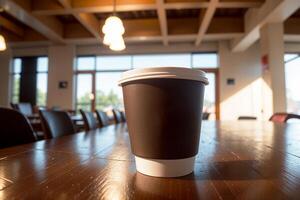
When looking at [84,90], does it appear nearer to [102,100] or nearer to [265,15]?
[102,100]

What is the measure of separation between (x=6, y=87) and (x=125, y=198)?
8436 mm

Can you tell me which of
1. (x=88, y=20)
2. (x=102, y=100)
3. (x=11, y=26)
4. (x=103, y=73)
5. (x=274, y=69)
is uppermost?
(x=11, y=26)

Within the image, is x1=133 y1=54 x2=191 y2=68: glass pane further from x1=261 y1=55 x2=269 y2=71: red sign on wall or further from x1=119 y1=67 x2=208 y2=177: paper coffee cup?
x1=119 y1=67 x2=208 y2=177: paper coffee cup

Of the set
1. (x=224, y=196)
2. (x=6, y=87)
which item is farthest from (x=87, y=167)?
(x=6, y=87)

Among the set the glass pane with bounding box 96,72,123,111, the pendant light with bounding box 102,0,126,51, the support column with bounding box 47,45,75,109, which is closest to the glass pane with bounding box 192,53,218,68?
the glass pane with bounding box 96,72,123,111

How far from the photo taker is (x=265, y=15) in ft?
13.4

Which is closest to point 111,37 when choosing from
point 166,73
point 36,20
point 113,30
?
point 113,30

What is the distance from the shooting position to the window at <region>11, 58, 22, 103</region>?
735cm

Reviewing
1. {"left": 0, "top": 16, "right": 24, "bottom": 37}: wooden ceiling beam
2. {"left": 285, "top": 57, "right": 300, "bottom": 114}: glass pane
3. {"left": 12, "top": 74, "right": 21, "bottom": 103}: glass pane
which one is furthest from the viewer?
{"left": 12, "top": 74, "right": 21, "bottom": 103}: glass pane

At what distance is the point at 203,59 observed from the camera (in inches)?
263

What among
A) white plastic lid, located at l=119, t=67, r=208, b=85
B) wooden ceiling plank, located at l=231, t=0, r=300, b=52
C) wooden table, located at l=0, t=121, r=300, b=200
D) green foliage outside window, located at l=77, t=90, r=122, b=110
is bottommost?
wooden table, located at l=0, t=121, r=300, b=200

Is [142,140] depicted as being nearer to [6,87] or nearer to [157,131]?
[157,131]

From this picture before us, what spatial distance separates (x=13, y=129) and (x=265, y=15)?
14.7ft

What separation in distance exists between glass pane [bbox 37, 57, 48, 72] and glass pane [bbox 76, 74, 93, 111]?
1259 mm
